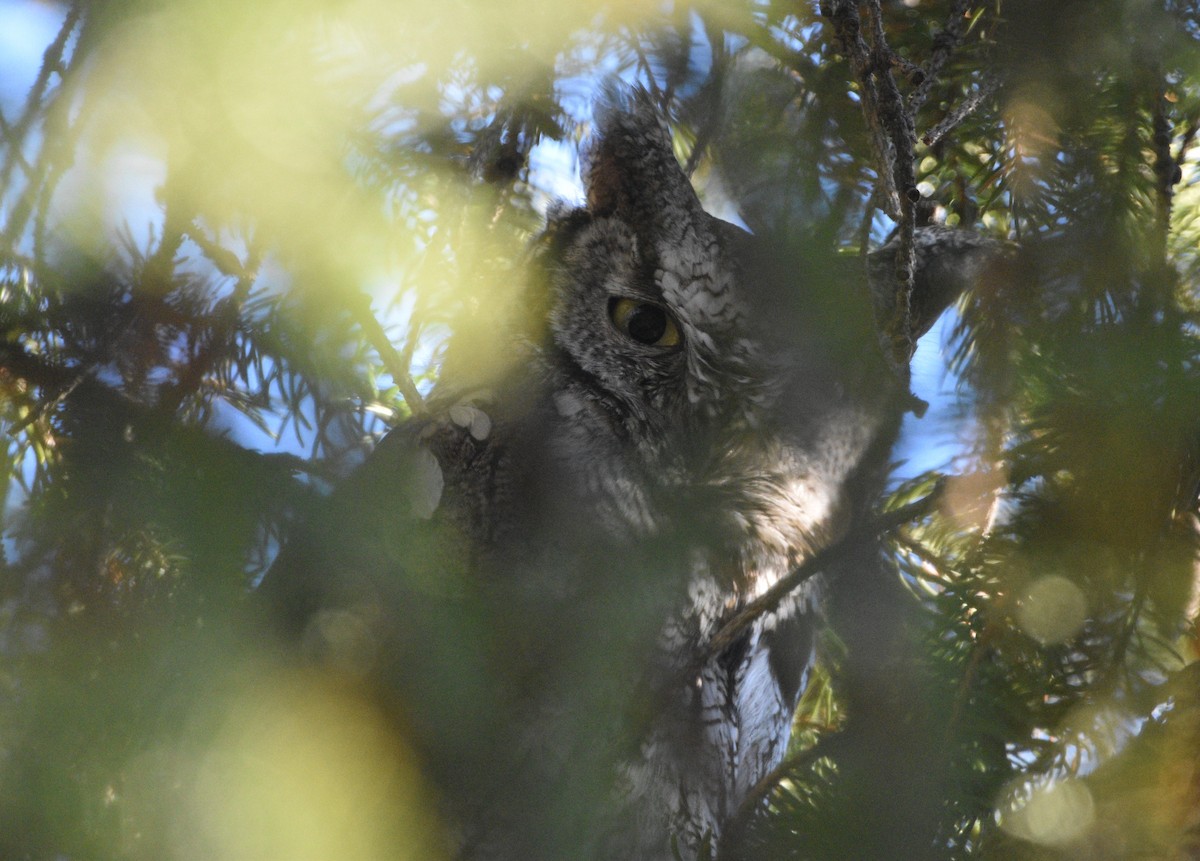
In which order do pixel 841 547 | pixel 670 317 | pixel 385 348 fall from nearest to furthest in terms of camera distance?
pixel 841 547 < pixel 385 348 < pixel 670 317

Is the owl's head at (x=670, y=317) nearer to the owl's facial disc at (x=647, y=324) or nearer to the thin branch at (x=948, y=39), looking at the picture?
the owl's facial disc at (x=647, y=324)

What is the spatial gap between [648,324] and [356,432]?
1.78ft

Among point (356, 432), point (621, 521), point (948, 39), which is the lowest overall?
point (356, 432)

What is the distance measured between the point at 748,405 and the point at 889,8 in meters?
0.59

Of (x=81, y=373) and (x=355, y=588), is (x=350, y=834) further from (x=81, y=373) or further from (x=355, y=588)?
(x=81, y=373)

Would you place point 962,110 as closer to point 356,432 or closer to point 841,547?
point 841,547

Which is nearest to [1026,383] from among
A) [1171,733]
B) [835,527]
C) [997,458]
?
[997,458]

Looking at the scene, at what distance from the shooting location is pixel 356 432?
1.08 m

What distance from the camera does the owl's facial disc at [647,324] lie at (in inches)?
55.1

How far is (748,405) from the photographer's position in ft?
4.51

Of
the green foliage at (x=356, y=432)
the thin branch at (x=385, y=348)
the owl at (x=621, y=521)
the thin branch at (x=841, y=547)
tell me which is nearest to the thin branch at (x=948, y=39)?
the green foliage at (x=356, y=432)

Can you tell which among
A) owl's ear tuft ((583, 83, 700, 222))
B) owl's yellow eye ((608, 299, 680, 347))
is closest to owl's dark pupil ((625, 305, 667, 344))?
owl's yellow eye ((608, 299, 680, 347))

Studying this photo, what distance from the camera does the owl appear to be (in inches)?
37.3

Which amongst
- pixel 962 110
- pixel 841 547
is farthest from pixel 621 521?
pixel 962 110
